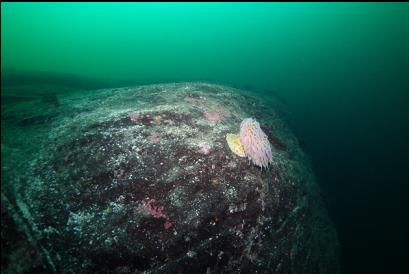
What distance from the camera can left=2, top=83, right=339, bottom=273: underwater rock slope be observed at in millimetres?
3275

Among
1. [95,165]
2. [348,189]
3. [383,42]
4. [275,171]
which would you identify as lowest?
[348,189]

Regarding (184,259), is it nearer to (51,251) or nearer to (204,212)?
(204,212)

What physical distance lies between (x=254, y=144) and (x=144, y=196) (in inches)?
78.6

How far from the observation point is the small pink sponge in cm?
444

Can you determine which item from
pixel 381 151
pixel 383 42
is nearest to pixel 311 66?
pixel 383 42

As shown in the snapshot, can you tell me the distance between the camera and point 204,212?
12.5ft

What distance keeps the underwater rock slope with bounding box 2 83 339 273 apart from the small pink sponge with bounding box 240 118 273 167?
182 millimetres

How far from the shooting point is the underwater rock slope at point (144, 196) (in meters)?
3.28

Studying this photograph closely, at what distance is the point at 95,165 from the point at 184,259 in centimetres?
187

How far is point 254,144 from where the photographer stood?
444 cm

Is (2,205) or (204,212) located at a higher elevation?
(2,205)

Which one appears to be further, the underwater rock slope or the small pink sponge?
the small pink sponge

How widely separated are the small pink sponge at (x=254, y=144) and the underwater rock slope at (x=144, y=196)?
0.18m

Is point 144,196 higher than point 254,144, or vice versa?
point 254,144
